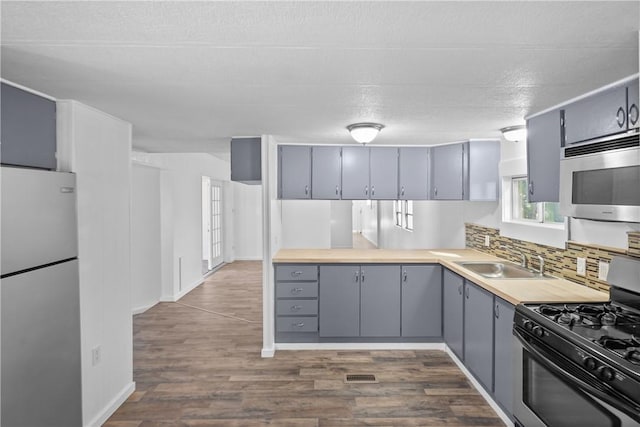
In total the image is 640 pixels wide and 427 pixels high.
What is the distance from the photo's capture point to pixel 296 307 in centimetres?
392

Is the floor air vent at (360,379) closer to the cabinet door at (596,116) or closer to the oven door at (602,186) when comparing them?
the oven door at (602,186)

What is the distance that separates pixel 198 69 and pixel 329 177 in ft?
8.26

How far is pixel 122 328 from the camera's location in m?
2.88

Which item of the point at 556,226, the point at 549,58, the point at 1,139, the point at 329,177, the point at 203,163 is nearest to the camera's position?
the point at 549,58

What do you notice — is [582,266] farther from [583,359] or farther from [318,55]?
[318,55]

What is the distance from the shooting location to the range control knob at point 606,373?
1502mm

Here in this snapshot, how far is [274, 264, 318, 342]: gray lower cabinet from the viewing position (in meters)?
3.91

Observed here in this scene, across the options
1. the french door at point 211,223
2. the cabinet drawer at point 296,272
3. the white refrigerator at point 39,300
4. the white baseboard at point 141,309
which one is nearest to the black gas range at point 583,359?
the cabinet drawer at point 296,272

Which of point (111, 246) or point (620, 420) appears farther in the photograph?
point (111, 246)

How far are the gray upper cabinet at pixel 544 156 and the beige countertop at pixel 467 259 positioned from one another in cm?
61

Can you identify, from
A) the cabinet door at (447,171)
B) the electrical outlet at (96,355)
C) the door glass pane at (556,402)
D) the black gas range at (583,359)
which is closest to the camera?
the black gas range at (583,359)

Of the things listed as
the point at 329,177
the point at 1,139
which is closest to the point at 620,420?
the point at 1,139

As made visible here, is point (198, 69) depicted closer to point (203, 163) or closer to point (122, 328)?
point (122, 328)

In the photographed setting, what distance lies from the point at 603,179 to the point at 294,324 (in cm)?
287
